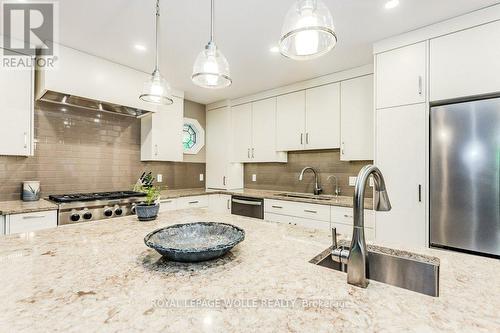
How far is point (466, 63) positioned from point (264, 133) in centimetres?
235

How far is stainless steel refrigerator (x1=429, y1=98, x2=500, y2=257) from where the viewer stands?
176 centimetres

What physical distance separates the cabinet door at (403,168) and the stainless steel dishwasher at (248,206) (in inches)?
57.7

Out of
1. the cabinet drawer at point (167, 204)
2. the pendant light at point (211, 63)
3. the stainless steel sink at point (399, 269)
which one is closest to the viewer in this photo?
the stainless steel sink at point (399, 269)

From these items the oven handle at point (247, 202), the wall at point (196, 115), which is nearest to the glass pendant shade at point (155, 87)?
the oven handle at point (247, 202)

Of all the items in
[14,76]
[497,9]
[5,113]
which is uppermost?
[497,9]

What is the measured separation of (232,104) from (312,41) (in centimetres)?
303

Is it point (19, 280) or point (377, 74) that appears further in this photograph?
point (377, 74)

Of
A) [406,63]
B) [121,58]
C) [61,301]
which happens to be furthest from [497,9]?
[121,58]

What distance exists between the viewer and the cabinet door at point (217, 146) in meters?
4.13

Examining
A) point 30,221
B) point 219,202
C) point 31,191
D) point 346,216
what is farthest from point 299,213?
point 31,191

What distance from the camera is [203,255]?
893 millimetres

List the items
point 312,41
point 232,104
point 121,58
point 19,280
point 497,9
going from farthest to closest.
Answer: point 232,104
point 121,58
point 497,9
point 312,41
point 19,280

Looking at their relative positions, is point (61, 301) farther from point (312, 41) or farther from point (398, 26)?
point (398, 26)

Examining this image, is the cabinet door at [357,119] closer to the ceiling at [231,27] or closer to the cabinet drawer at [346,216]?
the ceiling at [231,27]
